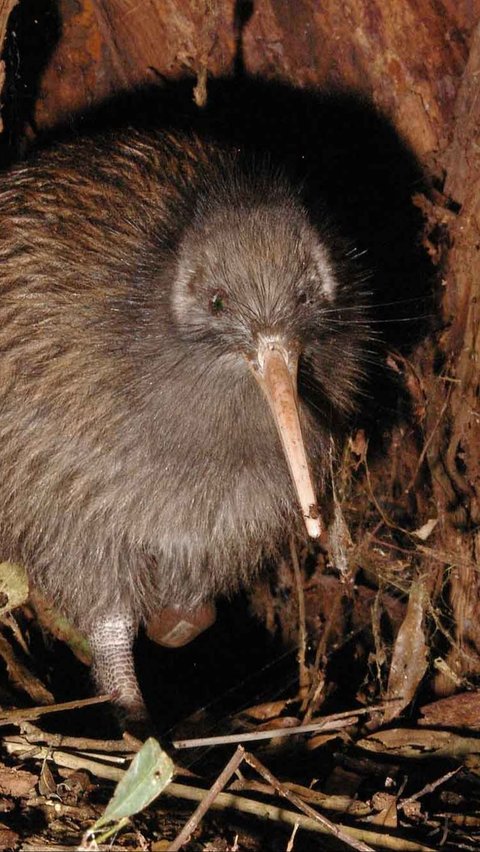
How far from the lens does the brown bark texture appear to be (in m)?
3.75

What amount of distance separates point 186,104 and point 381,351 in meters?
1.28

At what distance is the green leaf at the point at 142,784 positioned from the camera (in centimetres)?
233

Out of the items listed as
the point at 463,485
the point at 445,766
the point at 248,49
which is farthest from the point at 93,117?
the point at 445,766

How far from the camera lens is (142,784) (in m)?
2.36

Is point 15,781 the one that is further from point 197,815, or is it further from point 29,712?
point 197,815

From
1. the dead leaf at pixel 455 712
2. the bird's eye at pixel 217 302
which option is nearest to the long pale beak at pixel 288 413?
the bird's eye at pixel 217 302

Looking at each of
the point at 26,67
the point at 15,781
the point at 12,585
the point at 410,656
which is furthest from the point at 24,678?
the point at 26,67

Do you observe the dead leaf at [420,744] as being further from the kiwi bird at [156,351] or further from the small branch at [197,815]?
the small branch at [197,815]

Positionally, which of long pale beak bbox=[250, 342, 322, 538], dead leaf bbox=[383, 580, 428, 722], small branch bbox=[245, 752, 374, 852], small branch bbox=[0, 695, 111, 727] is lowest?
dead leaf bbox=[383, 580, 428, 722]

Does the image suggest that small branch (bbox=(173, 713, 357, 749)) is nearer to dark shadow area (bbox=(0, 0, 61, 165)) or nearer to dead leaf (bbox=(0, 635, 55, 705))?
dead leaf (bbox=(0, 635, 55, 705))

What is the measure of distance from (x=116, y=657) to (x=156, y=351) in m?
1.30

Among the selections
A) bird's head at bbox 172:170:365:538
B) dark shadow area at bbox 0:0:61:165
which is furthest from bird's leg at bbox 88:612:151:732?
dark shadow area at bbox 0:0:61:165

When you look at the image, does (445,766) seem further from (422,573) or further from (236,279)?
(236,279)

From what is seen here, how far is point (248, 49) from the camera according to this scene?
13.8ft
